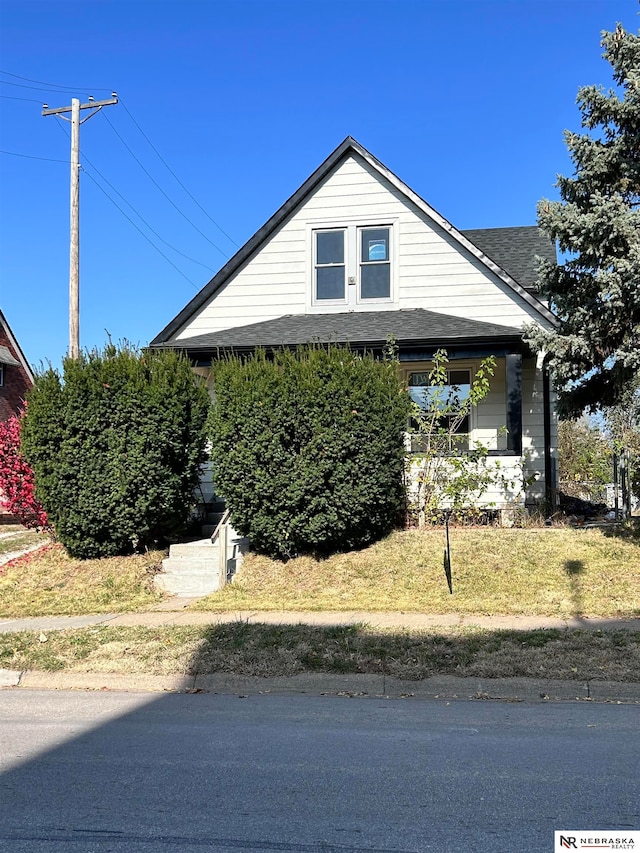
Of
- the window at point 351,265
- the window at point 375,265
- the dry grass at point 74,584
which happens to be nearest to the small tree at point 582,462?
the window at point 375,265

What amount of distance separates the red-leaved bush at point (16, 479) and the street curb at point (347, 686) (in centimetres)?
610

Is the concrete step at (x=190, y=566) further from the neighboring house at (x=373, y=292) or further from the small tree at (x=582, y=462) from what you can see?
the small tree at (x=582, y=462)

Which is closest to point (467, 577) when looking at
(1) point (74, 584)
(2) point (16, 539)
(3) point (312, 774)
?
(1) point (74, 584)

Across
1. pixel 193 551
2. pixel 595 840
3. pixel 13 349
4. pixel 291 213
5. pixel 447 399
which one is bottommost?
pixel 595 840

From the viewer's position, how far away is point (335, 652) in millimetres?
7695

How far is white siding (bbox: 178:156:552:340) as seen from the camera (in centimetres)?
1554

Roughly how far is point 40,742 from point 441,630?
427cm

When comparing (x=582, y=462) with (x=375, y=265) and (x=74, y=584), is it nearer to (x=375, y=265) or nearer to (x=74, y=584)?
(x=375, y=265)

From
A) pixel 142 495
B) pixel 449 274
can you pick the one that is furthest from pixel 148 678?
pixel 449 274

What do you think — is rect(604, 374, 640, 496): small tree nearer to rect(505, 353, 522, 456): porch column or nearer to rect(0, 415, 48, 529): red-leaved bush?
rect(505, 353, 522, 456): porch column

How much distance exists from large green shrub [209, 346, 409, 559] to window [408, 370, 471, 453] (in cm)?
231

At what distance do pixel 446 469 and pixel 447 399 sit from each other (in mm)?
Result: 2426

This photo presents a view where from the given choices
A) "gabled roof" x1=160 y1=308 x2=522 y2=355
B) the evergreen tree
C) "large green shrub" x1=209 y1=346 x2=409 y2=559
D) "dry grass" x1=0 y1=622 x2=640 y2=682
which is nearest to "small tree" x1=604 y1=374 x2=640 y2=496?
the evergreen tree

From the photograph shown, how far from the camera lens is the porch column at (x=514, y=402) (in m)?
13.8
